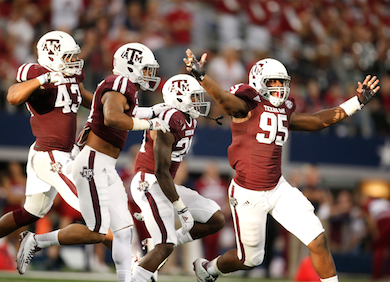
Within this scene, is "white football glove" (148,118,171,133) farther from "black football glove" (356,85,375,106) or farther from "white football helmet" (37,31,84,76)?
"black football glove" (356,85,375,106)

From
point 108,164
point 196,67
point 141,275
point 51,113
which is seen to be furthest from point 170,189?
point 51,113

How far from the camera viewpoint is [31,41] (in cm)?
1002

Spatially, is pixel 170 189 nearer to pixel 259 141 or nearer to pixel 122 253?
pixel 122 253

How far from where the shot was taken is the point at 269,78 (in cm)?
502

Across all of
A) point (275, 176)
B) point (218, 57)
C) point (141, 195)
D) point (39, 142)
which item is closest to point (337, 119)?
point (275, 176)

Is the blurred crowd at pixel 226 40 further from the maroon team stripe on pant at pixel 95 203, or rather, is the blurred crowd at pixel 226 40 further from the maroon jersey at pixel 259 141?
the maroon team stripe on pant at pixel 95 203

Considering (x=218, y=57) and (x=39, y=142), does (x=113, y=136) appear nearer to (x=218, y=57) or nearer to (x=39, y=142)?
(x=39, y=142)

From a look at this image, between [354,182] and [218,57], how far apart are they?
13.6ft

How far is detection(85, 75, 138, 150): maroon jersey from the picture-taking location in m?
4.55

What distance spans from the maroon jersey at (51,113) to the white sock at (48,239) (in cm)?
75

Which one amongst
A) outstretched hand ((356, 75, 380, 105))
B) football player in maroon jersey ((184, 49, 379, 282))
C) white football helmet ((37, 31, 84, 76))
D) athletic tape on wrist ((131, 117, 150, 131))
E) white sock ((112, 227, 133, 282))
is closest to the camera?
athletic tape on wrist ((131, 117, 150, 131))

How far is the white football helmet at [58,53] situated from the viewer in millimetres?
5062

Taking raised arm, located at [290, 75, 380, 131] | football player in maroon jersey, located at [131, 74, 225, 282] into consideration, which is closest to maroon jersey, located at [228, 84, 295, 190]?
raised arm, located at [290, 75, 380, 131]

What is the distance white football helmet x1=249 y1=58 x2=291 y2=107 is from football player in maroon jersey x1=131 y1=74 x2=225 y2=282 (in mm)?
501
